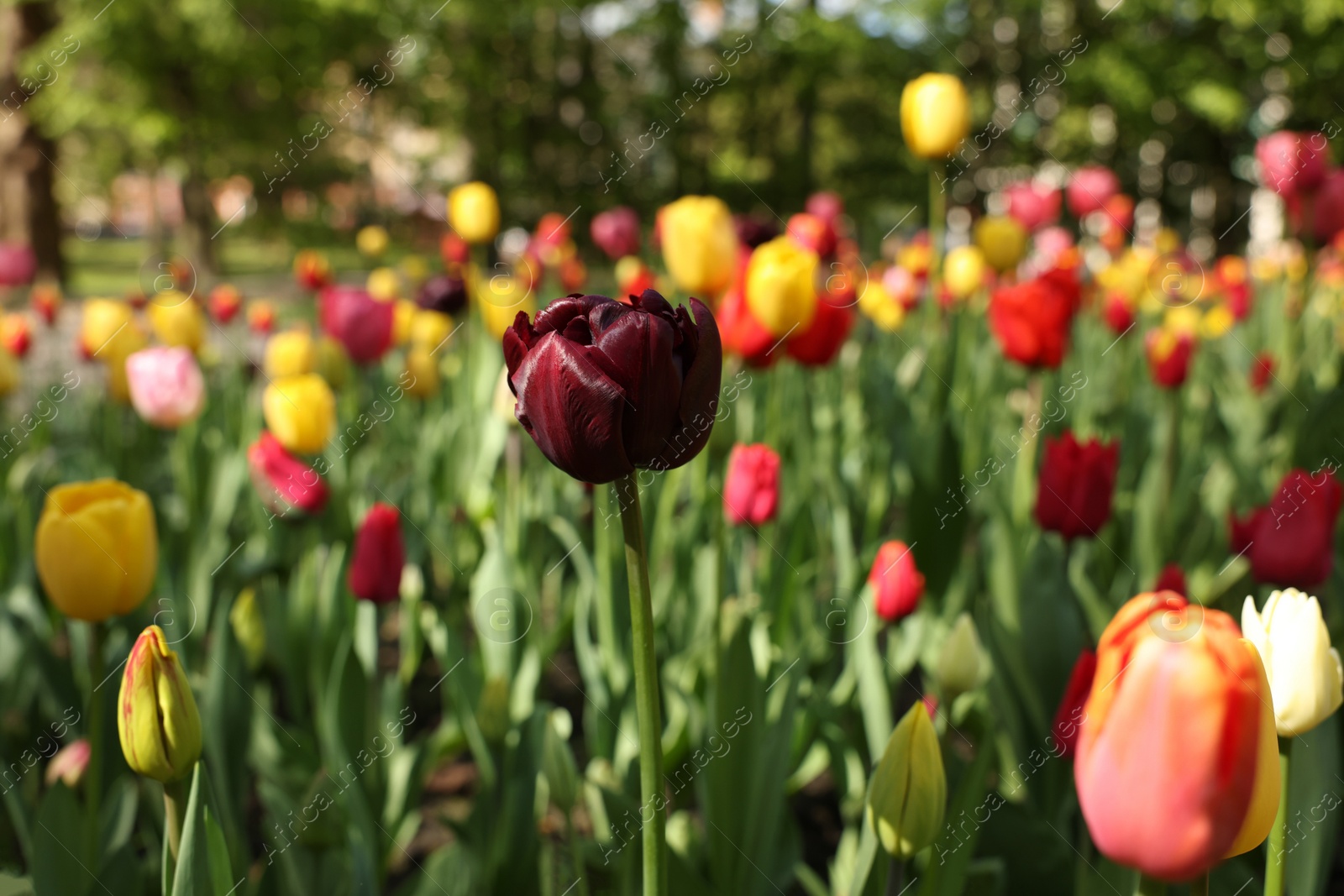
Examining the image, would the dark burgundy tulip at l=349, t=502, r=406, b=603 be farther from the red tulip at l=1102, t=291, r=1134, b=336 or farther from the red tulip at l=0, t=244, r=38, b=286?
the red tulip at l=0, t=244, r=38, b=286

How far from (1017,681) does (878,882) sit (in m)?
0.43

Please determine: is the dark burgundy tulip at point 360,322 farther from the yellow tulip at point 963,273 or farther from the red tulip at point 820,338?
the yellow tulip at point 963,273

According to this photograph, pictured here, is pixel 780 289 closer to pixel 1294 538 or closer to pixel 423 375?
pixel 1294 538

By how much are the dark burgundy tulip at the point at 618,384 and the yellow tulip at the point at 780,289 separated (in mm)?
1042

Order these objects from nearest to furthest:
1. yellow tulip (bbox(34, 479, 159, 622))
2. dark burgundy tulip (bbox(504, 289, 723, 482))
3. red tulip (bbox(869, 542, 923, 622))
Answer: dark burgundy tulip (bbox(504, 289, 723, 482)), yellow tulip (bbox(34, 479, 159, 622)), red tulip (bbox(869, 542, 923, 622))

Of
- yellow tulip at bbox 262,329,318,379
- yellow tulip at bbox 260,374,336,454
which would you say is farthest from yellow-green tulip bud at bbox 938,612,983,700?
yellow tulip at bbox 262,329,318,379

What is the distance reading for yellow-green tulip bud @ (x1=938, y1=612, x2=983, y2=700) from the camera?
1.11 meters

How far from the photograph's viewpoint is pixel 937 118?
228 cm

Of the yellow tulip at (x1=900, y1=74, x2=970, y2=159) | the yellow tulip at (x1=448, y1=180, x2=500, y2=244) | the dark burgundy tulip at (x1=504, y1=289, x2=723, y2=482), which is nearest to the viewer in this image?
the dark burgundy tulip at (x1=504, y1=289, x2=723, y2=482)

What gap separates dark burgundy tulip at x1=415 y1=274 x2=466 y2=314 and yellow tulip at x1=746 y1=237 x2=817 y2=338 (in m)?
1.06

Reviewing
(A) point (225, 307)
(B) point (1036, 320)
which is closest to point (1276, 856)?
(B) point (1036, 320)

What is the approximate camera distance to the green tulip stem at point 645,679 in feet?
2.18

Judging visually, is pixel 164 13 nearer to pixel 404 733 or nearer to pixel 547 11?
pixel 547 11

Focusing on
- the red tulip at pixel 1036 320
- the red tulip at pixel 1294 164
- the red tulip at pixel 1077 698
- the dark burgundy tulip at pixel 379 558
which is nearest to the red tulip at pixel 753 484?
the dark burgundy tulip at pixel 379 558
